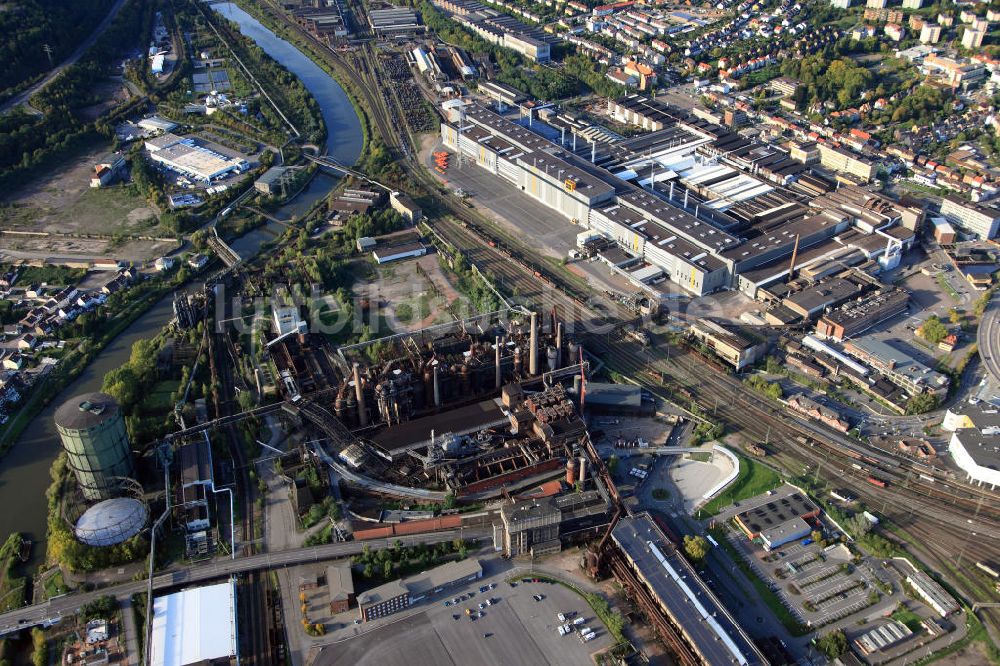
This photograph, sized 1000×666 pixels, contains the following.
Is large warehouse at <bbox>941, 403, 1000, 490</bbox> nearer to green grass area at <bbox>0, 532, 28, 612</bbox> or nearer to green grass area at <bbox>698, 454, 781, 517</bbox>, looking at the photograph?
green grass area at <bbox>698, 454, 781, 517</bbox>

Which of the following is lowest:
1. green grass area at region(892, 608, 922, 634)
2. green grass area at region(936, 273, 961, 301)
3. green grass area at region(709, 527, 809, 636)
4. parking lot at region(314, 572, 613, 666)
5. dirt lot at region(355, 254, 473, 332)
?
parking lot at region(314, 572, 613, 666)

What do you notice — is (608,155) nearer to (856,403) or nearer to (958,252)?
(958,252)

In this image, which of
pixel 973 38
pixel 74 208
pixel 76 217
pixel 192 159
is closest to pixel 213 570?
pixel 76 217

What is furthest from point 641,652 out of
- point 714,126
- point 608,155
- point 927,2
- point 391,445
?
point 927,2

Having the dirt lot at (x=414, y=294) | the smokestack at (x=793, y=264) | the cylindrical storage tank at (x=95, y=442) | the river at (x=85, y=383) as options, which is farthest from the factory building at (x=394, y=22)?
the cylindrical storage tank at (x=95, y=442)

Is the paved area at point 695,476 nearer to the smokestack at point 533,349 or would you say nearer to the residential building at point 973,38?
the smokestack at point 533,349

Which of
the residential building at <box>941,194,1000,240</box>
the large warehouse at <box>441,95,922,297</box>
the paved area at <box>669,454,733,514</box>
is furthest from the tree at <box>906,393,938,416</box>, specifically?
the residential building at <box>941,194,1000,240</box>
